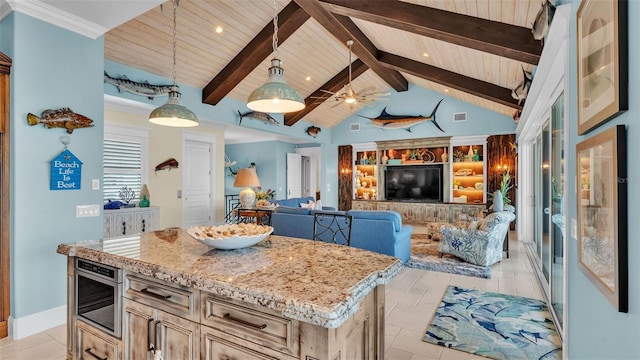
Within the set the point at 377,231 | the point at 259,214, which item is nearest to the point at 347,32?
the point at 377,231

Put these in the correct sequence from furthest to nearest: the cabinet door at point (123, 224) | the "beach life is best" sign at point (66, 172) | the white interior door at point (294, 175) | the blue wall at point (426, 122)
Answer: the white interior door at point (294, 175) → the blue wall at point (426, 122) → the cabinet door at point (123, 224) → the "beach life is best" sign at point (66, 172)

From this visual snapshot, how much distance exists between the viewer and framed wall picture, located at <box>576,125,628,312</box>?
1085 millimetres

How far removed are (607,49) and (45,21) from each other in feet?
13.2

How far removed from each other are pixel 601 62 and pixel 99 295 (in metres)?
2.84

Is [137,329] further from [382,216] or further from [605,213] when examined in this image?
[382,216]

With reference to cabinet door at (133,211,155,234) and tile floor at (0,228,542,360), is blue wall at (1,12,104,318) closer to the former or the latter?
tile floor at (0,228,542,360)

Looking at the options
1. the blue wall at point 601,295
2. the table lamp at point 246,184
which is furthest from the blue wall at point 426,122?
the blue wall at point 601,295

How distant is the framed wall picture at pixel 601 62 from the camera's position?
3.57 ft

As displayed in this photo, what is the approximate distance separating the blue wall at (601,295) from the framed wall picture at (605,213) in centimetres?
2

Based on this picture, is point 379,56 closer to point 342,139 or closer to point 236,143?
point 342,139

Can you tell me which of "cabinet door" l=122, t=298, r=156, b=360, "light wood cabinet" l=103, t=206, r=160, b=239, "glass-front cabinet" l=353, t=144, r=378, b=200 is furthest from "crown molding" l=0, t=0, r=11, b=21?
"glass-front cabinet" l=353, t=144, r=378, b=200

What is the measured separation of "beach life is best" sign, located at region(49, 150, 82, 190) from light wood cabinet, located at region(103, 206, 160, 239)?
2081 millimetres

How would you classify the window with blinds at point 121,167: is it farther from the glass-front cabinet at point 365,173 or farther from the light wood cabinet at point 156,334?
the glass-front cabinet at point 365,173

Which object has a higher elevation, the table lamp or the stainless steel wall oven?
the table lamp
